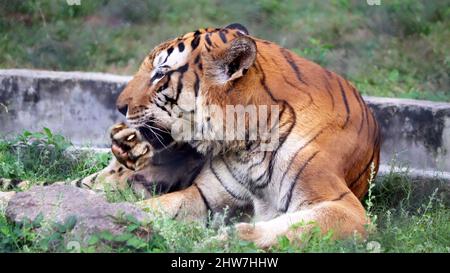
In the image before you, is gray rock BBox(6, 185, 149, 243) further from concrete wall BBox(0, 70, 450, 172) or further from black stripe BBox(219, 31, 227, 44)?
concrete wall BBox(0, 70, 450, 172)

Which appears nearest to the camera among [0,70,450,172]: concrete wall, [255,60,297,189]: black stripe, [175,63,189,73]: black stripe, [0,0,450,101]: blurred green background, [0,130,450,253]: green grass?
[0,130,450,253]: green grass

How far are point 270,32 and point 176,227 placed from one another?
4939 millimetres

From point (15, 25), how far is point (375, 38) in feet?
11.1

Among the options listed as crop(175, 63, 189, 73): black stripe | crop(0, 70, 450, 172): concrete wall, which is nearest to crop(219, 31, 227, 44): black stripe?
crop(175, 63, 189, 73): black stripe

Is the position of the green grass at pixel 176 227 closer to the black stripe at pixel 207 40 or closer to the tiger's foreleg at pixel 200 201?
the tiger's foreleg at pixel 200 201

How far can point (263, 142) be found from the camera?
4.70 metres

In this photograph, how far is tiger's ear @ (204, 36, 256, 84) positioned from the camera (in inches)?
181

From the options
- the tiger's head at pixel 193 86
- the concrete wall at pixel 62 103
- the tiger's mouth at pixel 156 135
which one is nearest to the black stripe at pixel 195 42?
the tiger's head at pixel 193 86

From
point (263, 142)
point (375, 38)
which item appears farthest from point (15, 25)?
point (263, 142)

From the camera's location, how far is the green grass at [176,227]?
402 centimetres

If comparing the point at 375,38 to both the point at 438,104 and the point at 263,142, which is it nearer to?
the point at 438,104

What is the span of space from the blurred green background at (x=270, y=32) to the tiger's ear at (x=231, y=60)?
10.6ft
